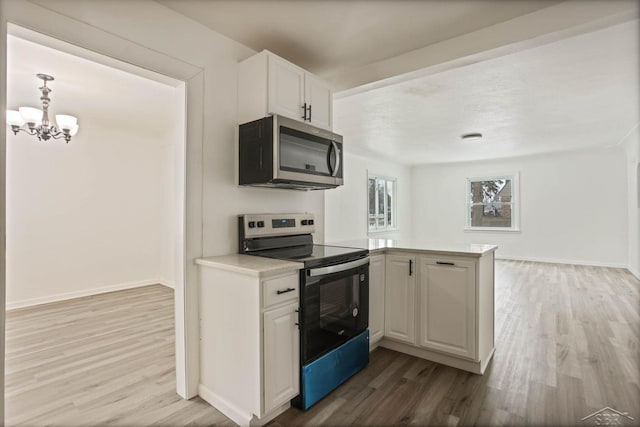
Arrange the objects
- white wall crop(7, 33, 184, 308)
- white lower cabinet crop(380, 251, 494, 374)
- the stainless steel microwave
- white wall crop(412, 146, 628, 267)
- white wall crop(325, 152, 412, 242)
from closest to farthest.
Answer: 1. the stainless steel microwave
2. white lower cabinet crop(380, 251, 494, 374)
3. white wall crop(7, 33, 184, 308)
4. white wall crop(325, 152, 412, 242)
5. white wall crop(412, 146, 628, 267)

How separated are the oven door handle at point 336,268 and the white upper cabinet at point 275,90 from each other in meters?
1.08

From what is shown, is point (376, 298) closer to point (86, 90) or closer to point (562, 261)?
point (86, 90)

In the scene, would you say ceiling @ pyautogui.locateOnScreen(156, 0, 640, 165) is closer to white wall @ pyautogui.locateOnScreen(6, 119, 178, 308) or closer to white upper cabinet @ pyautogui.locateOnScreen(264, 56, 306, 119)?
white upper cabinet @ pyautogui.locateOnScreen(264, 56, 306, 119)

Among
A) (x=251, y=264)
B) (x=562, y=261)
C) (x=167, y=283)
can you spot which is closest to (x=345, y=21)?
(x=251, y=264)

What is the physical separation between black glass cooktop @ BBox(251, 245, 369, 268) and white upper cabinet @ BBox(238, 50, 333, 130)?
37.3 inches

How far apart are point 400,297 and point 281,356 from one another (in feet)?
4.07

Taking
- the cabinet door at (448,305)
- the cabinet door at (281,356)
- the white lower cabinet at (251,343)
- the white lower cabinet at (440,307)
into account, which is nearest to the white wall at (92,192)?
the white lower cabinet at (251,343)

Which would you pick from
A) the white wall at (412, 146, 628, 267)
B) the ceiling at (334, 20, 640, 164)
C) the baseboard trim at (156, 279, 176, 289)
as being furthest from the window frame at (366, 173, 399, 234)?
the baseboard trim at (156, 279, 176, 289)

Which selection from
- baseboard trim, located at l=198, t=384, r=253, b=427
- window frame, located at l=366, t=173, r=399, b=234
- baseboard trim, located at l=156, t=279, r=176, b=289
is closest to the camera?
baseboard trim, located at l=198, t=384, r=253, b=427

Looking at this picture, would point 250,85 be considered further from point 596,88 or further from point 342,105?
point 596,88

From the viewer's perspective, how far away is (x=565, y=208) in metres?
7.11

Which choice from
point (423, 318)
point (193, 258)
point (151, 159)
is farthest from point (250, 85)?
point (151, 159)

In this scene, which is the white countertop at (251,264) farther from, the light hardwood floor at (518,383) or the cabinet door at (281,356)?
the light hardwood floor at (518,383)

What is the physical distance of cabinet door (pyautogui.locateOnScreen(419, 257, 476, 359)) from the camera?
7.89 feet
